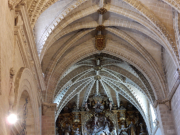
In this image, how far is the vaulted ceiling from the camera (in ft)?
39.4

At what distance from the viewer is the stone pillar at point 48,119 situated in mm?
12797

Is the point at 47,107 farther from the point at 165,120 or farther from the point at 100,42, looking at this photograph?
the point at 165,120

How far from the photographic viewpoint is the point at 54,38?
516 inches

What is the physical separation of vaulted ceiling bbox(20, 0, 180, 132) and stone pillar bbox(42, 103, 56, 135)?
1.43 ft

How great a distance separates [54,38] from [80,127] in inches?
336

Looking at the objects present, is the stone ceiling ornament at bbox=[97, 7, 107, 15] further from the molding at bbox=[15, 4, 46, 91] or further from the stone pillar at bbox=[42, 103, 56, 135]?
the stone pillar at bbox=[42, 103, 56, 135]

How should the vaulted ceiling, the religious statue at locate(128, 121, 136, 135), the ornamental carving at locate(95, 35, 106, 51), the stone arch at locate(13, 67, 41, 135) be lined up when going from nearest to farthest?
1. the stone arch at locate(13, 67, 41, 135)
2. the vaulted ceiling
3. the ornamental carving at locate(95, 35, 106, 51)
4. the religious statue at locate(128, 121, 136, 135)

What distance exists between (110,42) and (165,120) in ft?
15.5

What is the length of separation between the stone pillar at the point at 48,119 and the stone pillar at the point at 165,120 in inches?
190

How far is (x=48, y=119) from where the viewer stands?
13.0 meters

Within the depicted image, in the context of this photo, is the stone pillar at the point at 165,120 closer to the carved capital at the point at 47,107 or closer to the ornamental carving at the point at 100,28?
the ornamental carving at the point at 100,28

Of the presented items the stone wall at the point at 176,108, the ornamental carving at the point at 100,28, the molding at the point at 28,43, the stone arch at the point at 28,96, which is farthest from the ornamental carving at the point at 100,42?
the stone arch at the point at 28,96

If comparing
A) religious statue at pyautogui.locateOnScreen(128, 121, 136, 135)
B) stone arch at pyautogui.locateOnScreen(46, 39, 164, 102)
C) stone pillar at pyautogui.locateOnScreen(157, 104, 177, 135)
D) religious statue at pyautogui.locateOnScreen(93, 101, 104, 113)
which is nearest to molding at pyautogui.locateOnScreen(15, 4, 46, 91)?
stone arch at pyautogui.locateOnScreen(46, 39, 164, 102)

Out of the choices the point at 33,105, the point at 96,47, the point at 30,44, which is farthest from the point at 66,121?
the point at 30,44
